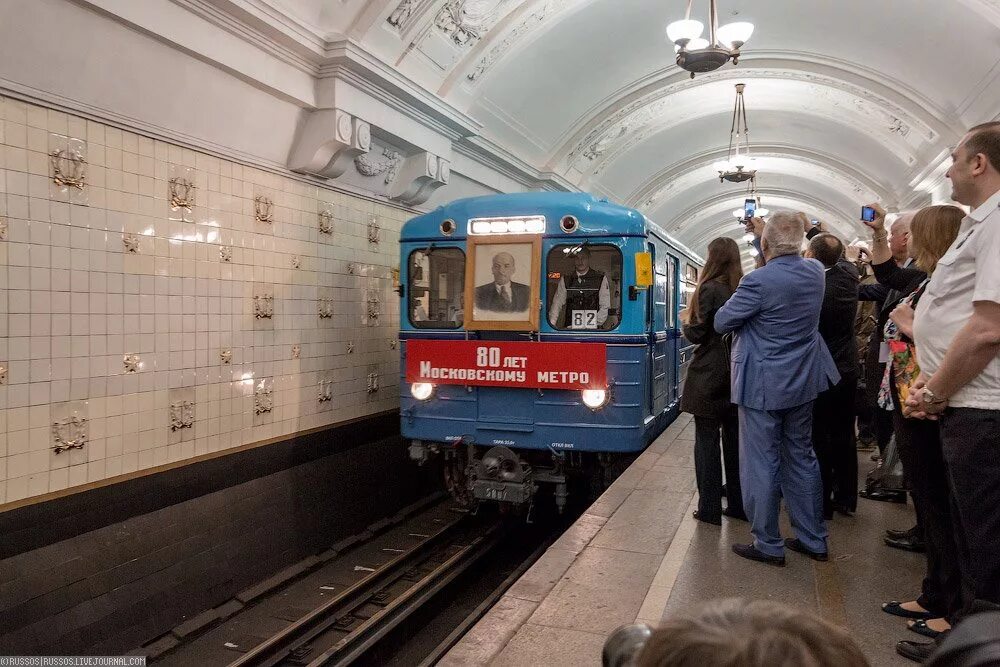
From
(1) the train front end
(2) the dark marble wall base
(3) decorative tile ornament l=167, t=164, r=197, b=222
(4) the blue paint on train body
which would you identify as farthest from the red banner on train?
(3) decorative tile ornament l=167, t=164, r=197, b=222

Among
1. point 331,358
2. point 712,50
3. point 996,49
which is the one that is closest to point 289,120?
point 331,358

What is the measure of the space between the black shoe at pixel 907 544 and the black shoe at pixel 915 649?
1378 millimetres

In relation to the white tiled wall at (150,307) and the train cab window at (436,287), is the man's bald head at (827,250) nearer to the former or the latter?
the train cab window at (436,287)

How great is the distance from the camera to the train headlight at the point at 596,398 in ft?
18.9

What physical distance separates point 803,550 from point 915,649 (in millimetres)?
1207

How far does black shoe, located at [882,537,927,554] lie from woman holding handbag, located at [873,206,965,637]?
3.22 feet

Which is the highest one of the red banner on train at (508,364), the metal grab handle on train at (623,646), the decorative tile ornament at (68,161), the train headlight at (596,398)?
the decorative tile ornament at (68,161)

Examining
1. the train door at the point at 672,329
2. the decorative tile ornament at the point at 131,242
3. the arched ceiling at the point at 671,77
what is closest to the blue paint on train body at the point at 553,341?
the train door at the point at 672,329

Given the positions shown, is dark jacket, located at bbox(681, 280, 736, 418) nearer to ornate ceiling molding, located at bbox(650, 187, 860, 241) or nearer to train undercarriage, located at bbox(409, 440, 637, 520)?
train undercarriage, located at bbox(409, 440, 637, 520)

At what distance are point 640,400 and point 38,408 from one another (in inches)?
177

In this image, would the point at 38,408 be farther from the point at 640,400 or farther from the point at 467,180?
the point at 467,180

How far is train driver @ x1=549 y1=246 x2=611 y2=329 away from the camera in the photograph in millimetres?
6000

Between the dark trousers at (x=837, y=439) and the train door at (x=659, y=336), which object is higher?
the train door at (x=659, y=336)

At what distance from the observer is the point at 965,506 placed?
2469 mm
